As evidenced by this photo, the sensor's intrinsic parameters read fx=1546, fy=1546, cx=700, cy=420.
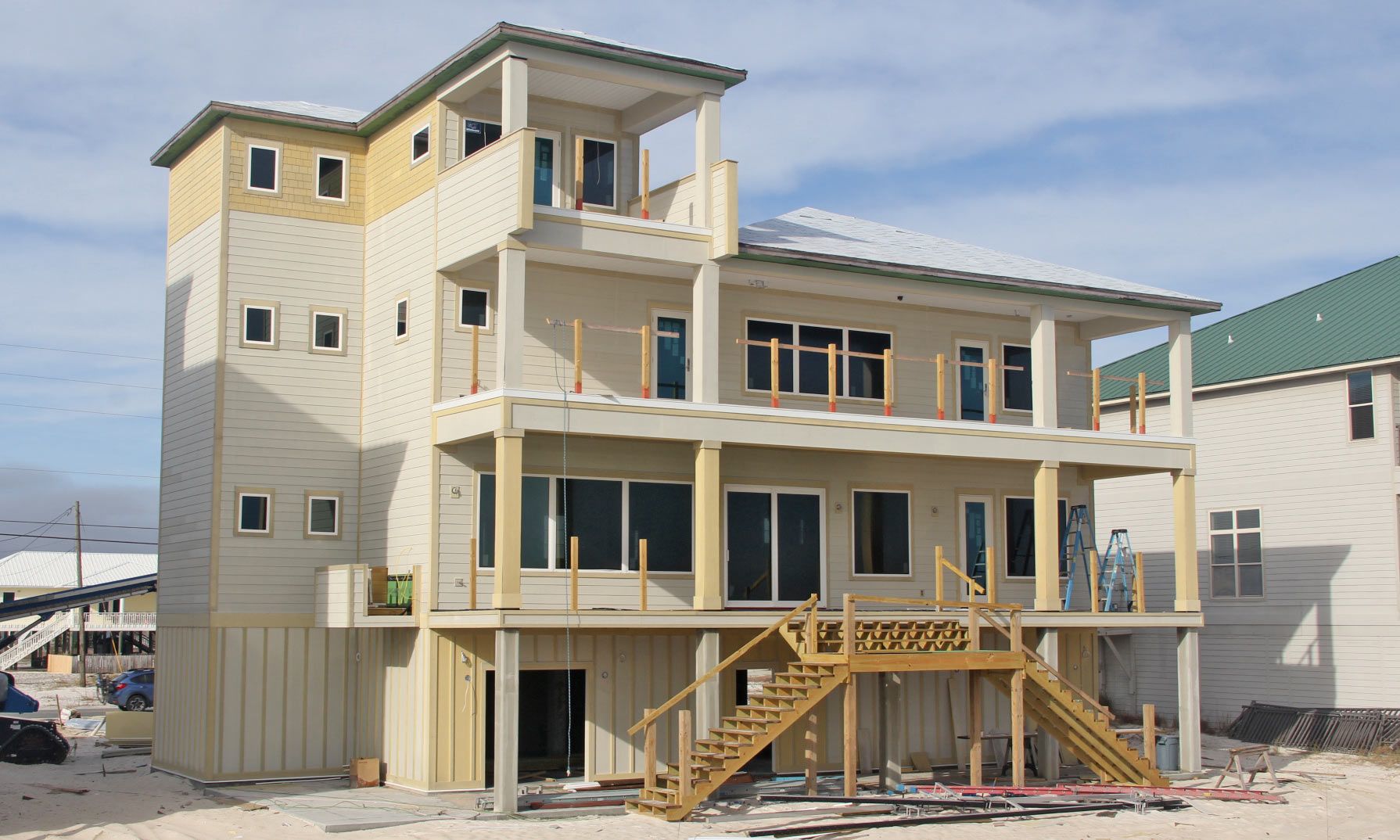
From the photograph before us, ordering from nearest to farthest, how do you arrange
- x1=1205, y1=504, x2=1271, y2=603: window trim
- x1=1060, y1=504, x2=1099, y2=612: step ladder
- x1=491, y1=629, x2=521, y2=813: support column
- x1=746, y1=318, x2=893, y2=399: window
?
x1=491, y1=629, x2=521, y2=813: support column → x1=746, y1=318, x2=893, y2=399: window → x1=1060, y1=504, x2=1099, y2=612: step ladder → x1=1205, y1=504, x2=1271, y2=603: window trim

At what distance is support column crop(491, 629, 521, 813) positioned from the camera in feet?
72.1

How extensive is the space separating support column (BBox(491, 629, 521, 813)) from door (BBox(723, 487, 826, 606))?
535 centimetres

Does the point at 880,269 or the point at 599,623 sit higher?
the point at 880,269

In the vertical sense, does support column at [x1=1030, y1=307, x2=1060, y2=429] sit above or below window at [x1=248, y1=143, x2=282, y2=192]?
below

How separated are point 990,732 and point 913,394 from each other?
6477mm

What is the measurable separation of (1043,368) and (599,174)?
8.87 metres

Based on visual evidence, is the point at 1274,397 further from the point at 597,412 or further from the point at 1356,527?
the point at 597,412

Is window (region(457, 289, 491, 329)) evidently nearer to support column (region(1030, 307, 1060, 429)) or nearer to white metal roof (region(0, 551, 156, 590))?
support column (region(1030, 307, 1060, 429))

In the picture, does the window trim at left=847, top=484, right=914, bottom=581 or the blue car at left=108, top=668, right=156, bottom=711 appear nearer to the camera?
the window trim at left=847, top=484, right=914, bottom=581

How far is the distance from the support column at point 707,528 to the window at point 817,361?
3512 millimetres

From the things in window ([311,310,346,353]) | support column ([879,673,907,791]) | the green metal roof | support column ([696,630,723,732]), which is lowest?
support column ([879,673,907,791])

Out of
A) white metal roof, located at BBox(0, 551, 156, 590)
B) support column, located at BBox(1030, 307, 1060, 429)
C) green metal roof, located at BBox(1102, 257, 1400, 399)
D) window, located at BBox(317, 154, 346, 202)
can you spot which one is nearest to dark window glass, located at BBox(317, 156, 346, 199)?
window, located at BBox(317, 154, 346, 202)

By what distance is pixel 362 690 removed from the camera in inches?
1059

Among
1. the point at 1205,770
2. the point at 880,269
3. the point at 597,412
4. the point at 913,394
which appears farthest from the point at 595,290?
the point at 1205,770
